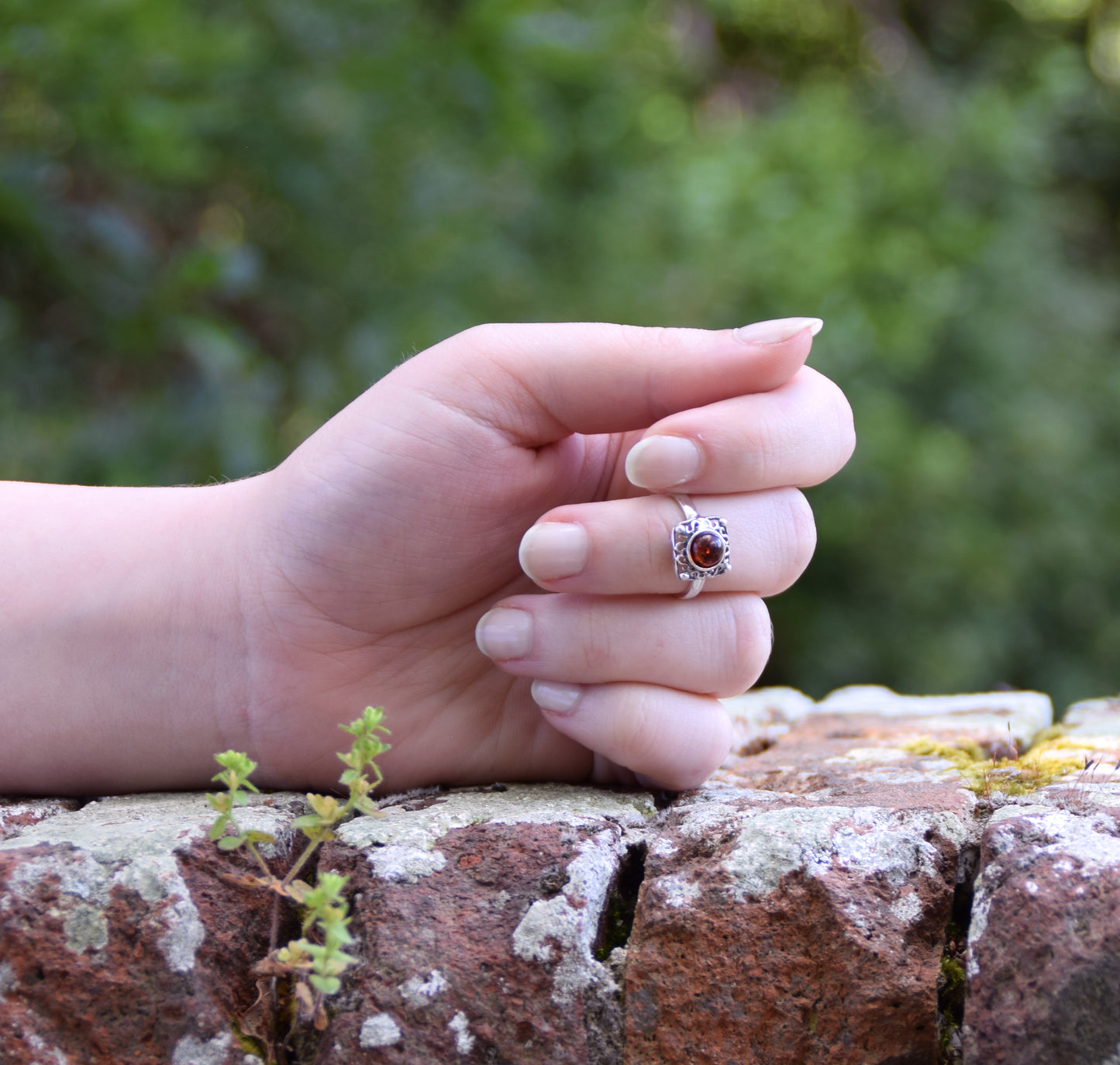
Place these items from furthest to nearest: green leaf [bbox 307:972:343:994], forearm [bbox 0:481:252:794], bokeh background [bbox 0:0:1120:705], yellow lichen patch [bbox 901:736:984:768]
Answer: bokeh background [bbox 0:0:1120:705], yellow lichen patch [bbox 901:736:984:768], forearm [bbox 0:481:252:794], green leaf [bbox 307:972:343:994]

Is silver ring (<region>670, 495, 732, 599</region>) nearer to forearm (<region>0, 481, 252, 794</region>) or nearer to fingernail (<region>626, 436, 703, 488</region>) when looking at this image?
fingernail (<region>626, 436, 703, 488</region>)

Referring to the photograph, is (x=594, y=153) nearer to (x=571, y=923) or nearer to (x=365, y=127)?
(x=365, y=127)

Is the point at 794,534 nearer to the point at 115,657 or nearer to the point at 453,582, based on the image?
the point at 453,582

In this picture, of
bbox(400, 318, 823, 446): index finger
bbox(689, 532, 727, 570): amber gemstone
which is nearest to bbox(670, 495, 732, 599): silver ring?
bbox(689, 532, 727, 570): amber gemstone

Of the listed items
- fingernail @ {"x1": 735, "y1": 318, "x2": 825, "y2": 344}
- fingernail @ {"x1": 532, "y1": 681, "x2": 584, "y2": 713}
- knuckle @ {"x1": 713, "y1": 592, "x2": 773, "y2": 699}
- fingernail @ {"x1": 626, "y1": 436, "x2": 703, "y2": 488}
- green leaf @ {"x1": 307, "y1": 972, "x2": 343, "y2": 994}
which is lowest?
green leaf @ {"x1": 307, "y1": 972, "x2": 343, "y2": 994}

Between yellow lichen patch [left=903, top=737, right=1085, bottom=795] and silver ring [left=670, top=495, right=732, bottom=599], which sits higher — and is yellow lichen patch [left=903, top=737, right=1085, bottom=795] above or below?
below

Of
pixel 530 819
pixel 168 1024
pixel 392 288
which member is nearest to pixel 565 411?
pixel 530 819

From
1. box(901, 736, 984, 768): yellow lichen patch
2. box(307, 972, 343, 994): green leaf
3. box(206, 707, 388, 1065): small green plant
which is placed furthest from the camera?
box(901, 736, 984, 768): yellow lichen patch
